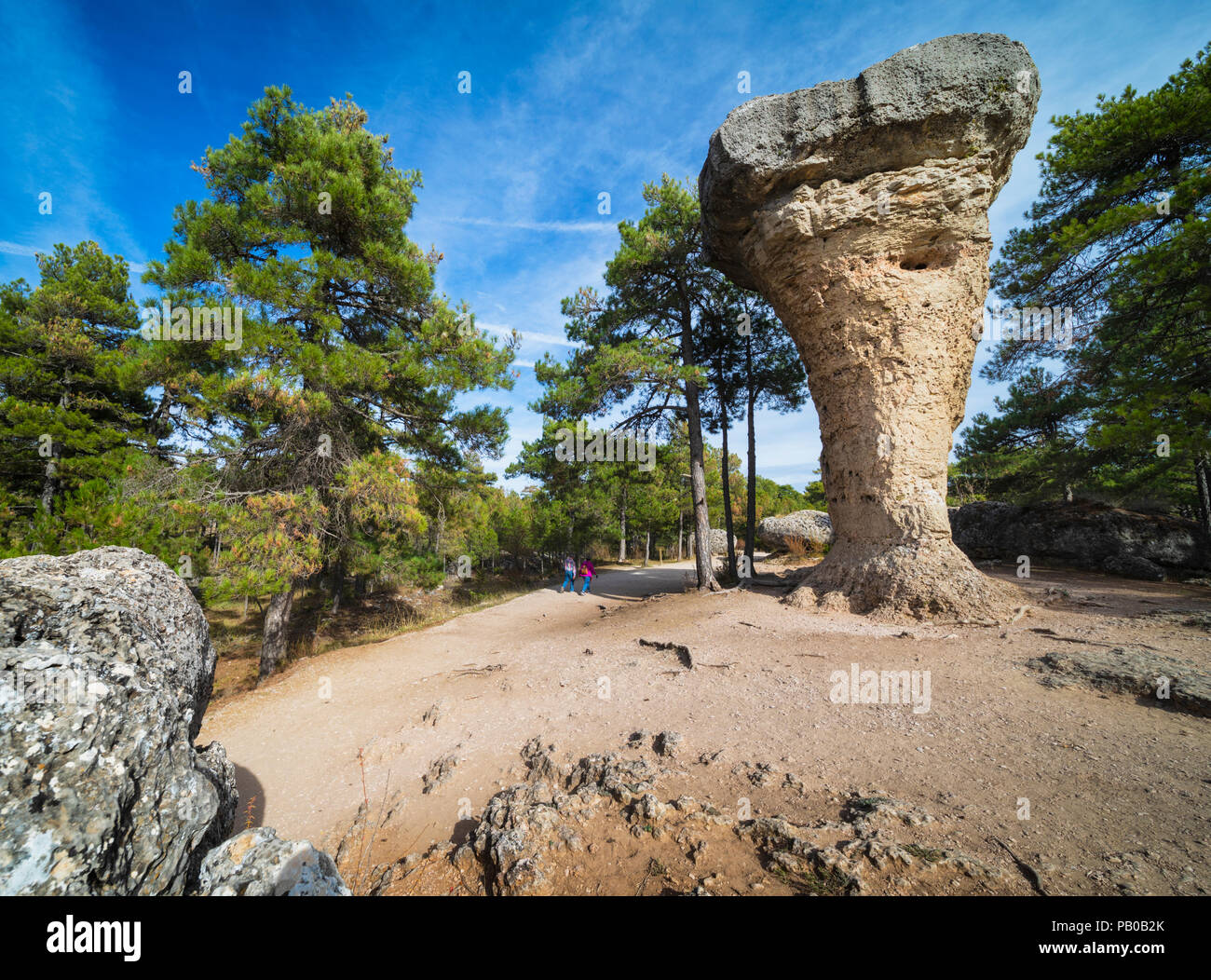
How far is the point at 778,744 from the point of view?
163 inches

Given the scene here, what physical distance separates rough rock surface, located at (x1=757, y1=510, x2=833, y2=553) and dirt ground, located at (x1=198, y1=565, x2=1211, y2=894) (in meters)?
12.4

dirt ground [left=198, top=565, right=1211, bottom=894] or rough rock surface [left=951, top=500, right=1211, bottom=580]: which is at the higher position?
rough rock surface [left=951, top=500, right=1211, bottom=580]

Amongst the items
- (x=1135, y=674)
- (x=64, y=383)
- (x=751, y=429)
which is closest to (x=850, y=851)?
(x=1135, y=674)

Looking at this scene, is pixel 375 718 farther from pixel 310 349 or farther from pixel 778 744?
pixel 310 349

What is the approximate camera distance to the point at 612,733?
484 centimetres

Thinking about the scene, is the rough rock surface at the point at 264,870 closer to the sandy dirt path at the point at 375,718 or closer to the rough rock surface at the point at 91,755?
the rough rock surface at the point at 91,755

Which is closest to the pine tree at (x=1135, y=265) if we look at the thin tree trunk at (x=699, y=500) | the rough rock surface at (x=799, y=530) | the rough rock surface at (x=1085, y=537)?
the rough rock surface at (x=1085, y=537)

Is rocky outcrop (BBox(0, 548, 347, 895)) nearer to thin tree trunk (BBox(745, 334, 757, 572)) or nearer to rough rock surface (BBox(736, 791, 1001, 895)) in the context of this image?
rough rock surface (BBox(736, 791, 1001, 895))

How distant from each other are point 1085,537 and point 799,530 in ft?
34.3

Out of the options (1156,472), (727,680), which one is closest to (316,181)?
(727,680)

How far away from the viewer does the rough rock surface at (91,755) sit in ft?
5.52

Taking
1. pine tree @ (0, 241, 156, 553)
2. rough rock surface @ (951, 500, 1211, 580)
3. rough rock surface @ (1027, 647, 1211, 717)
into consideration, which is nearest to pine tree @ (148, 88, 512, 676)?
pine tree @ (0, 241, 156, 553)

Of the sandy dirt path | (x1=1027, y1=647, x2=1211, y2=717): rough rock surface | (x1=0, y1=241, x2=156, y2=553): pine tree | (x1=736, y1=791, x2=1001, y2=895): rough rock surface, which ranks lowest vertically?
the sandy dirt path

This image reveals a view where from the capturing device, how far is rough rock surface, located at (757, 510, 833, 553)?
2148 centimetres
